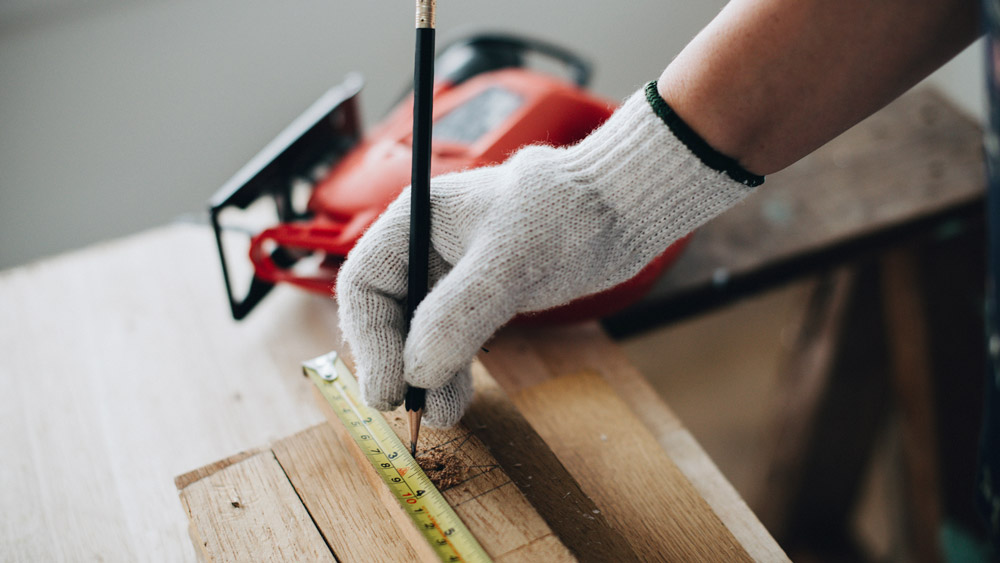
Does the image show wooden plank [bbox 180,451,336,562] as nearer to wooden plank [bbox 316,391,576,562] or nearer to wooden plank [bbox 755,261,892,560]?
wooden plank [bbox 316,391,576,562]

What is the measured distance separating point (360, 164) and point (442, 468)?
40 centimetres

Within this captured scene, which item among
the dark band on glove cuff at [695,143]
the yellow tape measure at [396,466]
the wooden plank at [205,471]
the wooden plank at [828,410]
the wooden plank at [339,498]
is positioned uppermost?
the dark band on glove cuff at [695,143]

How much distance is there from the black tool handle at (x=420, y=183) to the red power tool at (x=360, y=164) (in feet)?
0.57

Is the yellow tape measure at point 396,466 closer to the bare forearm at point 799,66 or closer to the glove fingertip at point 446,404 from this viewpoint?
the glove fingertip at point 446,404

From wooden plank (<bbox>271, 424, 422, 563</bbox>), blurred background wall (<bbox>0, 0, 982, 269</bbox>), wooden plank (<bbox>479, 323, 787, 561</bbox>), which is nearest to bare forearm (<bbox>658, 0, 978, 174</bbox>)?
wooden plank (<bbox>479, 323, 787, 561</bbox>)

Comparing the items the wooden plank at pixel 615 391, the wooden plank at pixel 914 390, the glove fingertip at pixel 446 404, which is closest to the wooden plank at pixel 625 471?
the wooden plank at pixel 615 391

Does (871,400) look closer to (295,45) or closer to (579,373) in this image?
(579,373)

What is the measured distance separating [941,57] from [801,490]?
1233mm

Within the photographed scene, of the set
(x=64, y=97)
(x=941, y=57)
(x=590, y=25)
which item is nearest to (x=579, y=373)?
(x=941, y=57)

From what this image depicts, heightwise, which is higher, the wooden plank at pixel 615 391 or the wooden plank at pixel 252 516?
the wooden plank at pixel 252 516

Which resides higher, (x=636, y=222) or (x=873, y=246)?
(x=636, y=222)

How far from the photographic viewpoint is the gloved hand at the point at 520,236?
55cm

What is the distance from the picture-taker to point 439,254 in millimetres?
606

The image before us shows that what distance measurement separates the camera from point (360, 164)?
0.82 meters
